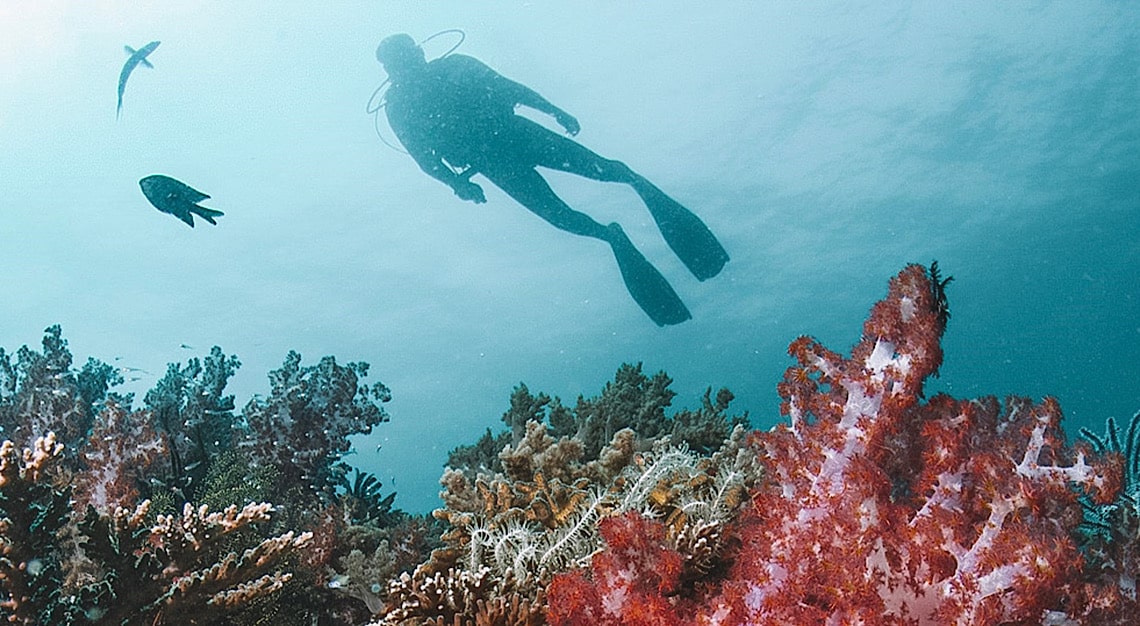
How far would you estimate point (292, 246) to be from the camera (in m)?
49.5

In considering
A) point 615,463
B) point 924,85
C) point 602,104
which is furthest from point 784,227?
point 615,463

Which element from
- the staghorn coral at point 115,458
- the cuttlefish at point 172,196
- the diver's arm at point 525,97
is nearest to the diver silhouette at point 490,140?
the diver's arm at point 525,97

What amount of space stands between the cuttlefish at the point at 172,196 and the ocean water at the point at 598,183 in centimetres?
1202

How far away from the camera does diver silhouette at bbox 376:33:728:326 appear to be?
1489 cm

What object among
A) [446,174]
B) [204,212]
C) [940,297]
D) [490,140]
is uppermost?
[490,140]

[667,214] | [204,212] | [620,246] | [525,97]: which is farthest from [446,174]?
[204,212]

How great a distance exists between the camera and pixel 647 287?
18.9 meters

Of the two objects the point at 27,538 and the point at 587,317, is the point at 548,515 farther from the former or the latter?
the point at 587,317

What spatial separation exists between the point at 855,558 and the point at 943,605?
1.02 feet

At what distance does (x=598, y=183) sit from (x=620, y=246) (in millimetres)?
24638

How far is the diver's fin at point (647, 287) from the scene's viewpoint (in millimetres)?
18703

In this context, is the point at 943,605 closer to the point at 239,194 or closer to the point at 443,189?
the point at 443,189

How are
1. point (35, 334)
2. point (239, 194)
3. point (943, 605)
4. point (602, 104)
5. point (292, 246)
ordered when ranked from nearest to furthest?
point (943, 605), point (602, 104), point (239, 194), point (292, 246), point (35, 334)

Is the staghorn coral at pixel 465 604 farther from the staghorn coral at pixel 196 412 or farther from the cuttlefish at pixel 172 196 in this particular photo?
the cuttlefish at pixel 172 196
